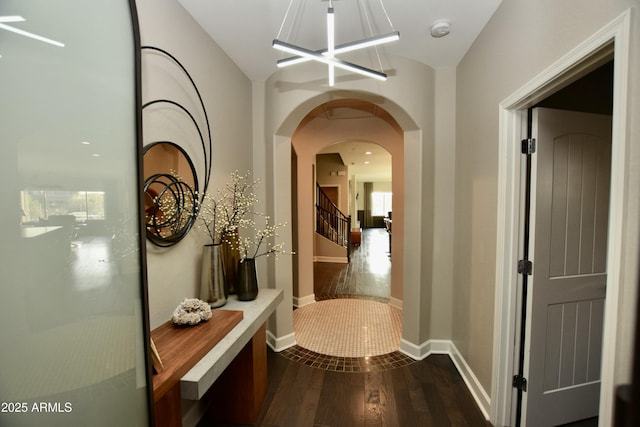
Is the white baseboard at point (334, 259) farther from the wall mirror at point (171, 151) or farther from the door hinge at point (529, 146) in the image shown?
the door hinge at point (529, 146)

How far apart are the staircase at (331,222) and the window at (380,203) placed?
A: 8.92 meters

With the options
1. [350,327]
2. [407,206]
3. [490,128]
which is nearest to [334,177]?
[350,327]

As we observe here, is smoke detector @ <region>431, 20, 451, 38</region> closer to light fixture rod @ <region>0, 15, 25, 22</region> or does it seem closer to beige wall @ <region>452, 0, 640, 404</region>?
beige wall @ <region>452, 0, 640, 404</region>

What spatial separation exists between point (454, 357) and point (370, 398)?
1016 mm

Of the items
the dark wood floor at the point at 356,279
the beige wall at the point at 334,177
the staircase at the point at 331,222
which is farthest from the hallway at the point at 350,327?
the beige wall at the point at 334,177

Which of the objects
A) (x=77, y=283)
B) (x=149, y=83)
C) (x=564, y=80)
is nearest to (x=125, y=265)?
(x=77, y=283)

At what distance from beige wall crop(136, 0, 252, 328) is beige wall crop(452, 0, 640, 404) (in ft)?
6.80

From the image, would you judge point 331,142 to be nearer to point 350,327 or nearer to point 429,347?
point 350,327

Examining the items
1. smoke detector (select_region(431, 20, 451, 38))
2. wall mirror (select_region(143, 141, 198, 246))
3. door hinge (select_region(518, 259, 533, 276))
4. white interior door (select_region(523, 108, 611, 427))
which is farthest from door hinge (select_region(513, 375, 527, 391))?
smoke detector (select_region(431, 20, 451, 38))

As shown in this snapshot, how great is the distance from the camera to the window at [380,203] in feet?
54.2

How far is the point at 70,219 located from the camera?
0.77 meters

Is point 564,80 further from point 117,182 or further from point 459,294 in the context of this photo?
point 117,182

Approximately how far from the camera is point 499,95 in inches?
69.9

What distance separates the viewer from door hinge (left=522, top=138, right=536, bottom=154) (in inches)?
65.4
